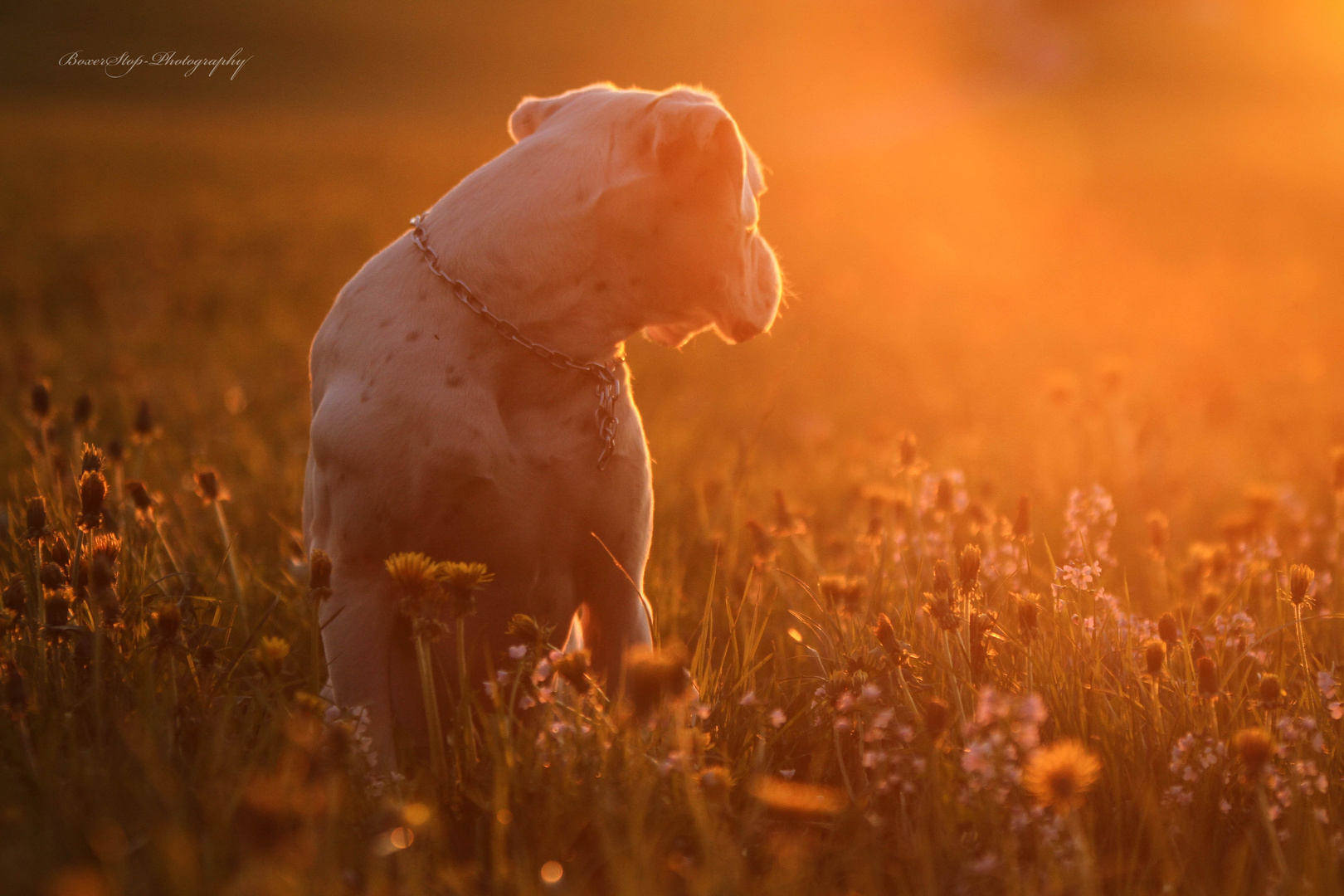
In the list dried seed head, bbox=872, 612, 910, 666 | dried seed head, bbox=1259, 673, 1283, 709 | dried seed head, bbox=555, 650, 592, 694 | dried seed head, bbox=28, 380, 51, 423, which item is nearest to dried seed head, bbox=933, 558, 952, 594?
dried seed head, bbox=872, 612, 910, 666

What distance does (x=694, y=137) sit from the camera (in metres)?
2.46

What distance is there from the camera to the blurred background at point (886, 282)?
5098 mm

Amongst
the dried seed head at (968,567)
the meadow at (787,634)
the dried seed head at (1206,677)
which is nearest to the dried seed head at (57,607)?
the meadow at (787,634)

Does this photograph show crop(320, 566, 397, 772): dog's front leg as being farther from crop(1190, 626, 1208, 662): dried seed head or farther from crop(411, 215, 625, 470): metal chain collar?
crop(1190, 626, 1208, 662): dried seed head

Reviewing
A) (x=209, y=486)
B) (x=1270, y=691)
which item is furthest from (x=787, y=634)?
(x=209, y=486)

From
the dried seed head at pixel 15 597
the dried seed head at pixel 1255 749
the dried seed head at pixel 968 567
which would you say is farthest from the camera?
the dried seed head at pixel 15 597

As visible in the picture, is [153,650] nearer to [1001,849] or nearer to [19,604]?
[19,604]

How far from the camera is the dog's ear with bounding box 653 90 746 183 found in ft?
7.95

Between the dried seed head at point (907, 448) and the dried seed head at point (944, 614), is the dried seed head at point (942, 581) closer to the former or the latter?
the dried seed head at point (944, 614)

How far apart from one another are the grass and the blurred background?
8cm

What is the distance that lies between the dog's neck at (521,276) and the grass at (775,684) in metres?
0.76

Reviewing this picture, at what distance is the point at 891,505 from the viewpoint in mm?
3484

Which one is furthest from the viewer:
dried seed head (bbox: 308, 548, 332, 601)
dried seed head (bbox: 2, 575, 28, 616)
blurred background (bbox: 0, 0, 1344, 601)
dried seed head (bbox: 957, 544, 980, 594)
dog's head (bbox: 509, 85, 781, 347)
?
blurred background (bbox: 0, 0, 1344, 601)

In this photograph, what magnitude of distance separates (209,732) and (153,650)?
1.26 ft
